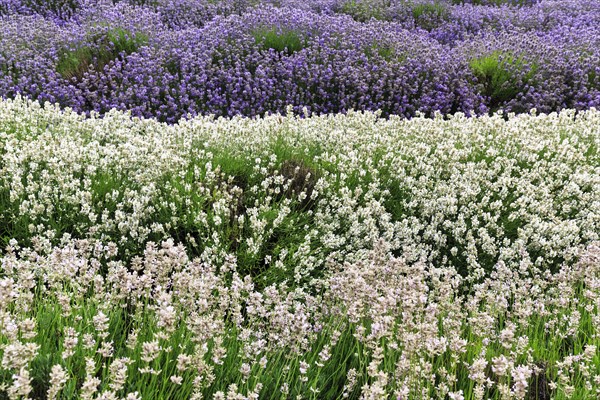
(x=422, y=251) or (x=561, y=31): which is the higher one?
(x=561, y=31)

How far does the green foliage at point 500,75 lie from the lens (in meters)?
7.66

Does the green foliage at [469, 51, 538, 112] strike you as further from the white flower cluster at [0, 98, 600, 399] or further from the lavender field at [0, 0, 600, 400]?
the white flower cluster at [0, 98, 600, 399]

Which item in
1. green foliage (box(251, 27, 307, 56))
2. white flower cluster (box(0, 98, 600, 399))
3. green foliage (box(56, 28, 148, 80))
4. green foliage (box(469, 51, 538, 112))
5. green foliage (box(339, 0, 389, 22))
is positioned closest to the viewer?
white flower cluster (box(0, 98, 600, 399))

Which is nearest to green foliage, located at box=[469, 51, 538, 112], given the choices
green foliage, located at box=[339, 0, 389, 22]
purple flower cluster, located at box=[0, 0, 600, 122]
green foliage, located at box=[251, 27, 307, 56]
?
purple flower cluster, located at box=[0, 0, 600, 122]

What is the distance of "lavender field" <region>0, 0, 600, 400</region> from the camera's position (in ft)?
7.19

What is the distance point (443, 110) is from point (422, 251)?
3.91 m

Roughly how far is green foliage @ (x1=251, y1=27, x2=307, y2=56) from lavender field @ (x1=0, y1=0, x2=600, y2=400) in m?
0.03

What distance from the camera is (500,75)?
308 inches

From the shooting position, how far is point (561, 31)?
381 inches

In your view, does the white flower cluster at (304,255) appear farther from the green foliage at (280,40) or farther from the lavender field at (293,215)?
the green foliage at (280,40)

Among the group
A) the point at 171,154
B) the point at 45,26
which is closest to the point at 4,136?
the point at 171,154

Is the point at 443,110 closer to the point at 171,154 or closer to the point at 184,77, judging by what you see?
the point at 184,77

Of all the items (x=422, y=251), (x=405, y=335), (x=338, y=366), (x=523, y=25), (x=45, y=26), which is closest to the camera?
(x=405, y=335)

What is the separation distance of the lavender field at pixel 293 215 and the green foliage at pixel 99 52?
52 mm
